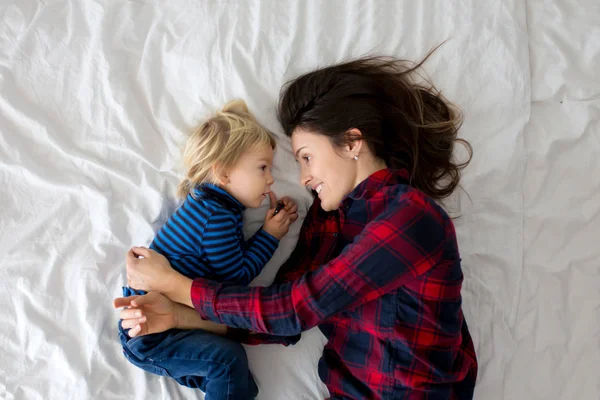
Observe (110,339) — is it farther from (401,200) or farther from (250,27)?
(250,27)

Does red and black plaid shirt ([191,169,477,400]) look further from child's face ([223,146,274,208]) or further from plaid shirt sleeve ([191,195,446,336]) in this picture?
child's face ([223,146,274,208])

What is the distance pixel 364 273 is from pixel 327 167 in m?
0.31

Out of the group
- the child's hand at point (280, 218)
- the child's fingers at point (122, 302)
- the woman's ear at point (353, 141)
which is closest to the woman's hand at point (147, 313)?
the child's fingers at point (122, 302)

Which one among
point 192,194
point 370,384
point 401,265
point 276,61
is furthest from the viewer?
point 276,61

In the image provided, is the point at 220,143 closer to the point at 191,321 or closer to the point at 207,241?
the point at 207,241

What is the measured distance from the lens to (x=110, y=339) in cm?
129

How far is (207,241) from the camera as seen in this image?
4.06ft

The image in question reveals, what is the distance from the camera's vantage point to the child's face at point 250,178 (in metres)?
1.28

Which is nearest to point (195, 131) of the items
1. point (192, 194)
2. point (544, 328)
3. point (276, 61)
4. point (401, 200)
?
point (192, 194)

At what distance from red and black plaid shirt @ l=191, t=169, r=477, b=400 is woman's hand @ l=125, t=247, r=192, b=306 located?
52 millimetres

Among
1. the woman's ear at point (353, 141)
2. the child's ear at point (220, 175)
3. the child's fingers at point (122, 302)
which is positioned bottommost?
the child's fingers at point (122, 302)

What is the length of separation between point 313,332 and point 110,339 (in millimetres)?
567

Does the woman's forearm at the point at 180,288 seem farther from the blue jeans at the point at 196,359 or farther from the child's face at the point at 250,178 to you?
the child's face at the point at 250,178

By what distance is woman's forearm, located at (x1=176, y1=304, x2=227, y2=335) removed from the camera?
1250 mm
